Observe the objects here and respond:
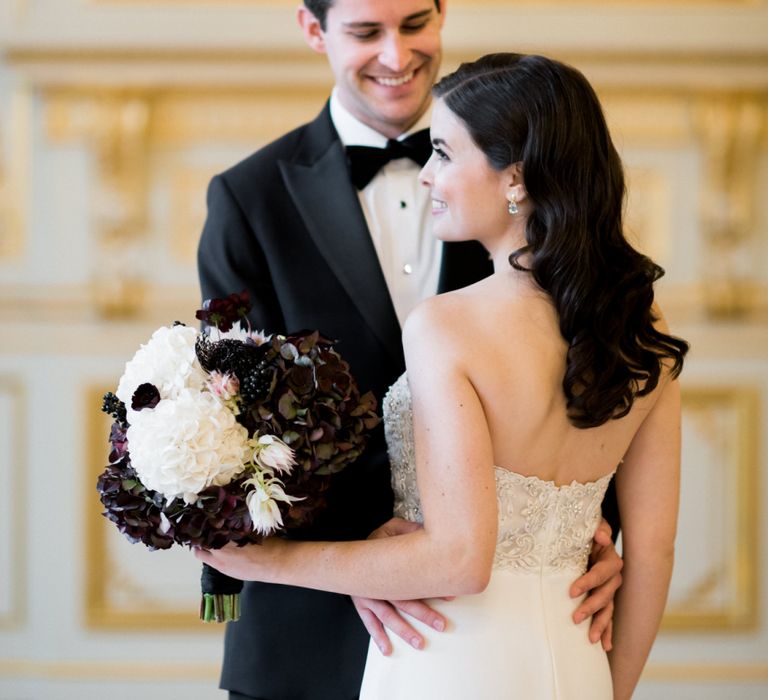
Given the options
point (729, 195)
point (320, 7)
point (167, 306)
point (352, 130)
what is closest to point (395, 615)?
point (352, 130)

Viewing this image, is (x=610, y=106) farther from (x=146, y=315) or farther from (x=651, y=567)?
(x=651, y=567)

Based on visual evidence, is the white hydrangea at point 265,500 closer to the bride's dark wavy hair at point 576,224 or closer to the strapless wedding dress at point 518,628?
the strapless wedding dress at point 518,628

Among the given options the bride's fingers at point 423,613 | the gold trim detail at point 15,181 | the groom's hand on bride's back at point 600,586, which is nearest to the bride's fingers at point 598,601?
the groom's hand on bride's back at point 600,586

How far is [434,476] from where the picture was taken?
173 centimetres

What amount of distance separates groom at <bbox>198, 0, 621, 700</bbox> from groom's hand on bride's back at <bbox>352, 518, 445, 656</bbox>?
0.18 meters

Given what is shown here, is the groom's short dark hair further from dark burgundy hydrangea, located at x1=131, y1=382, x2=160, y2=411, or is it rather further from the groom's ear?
dark burgundy hydrangea, located at x1=131, y1=382, x2=160, y2=411

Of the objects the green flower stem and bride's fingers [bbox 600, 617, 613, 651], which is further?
bride's fingers [bbox 600, 617, 613, 651]

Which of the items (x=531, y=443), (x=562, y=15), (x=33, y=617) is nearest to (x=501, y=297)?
(x=531, y=443)

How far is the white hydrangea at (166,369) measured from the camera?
174 centimetres

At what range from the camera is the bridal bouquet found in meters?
1.68

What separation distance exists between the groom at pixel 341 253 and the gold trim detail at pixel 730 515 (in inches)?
73.5

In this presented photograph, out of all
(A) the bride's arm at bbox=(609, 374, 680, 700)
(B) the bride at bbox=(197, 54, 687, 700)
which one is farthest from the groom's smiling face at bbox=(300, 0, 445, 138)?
(A) the bride's arm at bbox=(609, 374, 680, 700)

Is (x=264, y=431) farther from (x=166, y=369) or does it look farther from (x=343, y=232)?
(x=343, y=232)

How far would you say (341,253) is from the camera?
2299 millimetres
